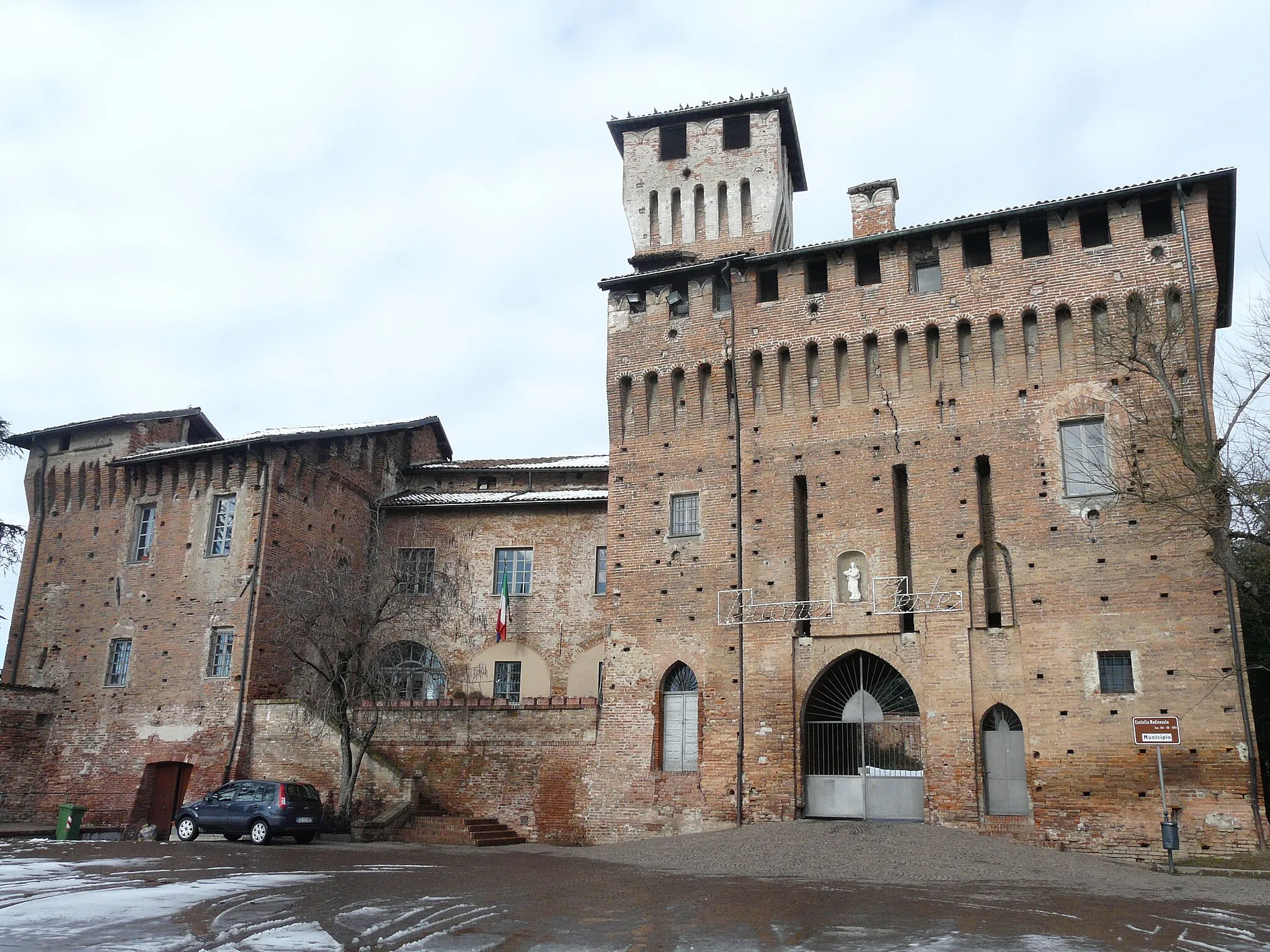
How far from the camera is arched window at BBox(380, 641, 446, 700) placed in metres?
28.7

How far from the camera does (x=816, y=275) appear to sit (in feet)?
81.5

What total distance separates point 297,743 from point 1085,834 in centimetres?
1694

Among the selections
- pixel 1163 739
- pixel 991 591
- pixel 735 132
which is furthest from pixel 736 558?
pixel 735 132

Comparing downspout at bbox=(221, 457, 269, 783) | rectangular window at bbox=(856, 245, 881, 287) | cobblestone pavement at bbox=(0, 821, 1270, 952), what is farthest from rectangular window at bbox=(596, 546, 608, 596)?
rectangular window at bbox=(856, 245, 881, 287)

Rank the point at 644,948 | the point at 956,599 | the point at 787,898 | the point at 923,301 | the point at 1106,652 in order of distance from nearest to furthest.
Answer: the point at 644,948, the point at 787,898, the point at 1106,652, the point at 956,599, the point at 923,301

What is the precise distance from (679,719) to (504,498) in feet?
31.7

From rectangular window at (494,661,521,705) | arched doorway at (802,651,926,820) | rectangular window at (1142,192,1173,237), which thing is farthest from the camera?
rectangular window at (494,661,521,705)

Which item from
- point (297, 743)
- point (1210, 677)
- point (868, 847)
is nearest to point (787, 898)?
point (868, 847)

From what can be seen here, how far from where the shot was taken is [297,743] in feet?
82.6

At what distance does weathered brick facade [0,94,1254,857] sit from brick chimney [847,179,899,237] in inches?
2.3

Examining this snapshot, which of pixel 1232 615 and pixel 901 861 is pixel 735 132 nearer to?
pixel 1232 615

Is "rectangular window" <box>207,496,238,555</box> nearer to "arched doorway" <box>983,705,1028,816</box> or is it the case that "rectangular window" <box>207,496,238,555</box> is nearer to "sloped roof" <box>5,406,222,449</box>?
"sloped roof" <box>5,406,222,449</box>

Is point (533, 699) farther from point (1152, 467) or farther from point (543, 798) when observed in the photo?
point (1152, 467)

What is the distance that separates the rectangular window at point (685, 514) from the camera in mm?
24266
